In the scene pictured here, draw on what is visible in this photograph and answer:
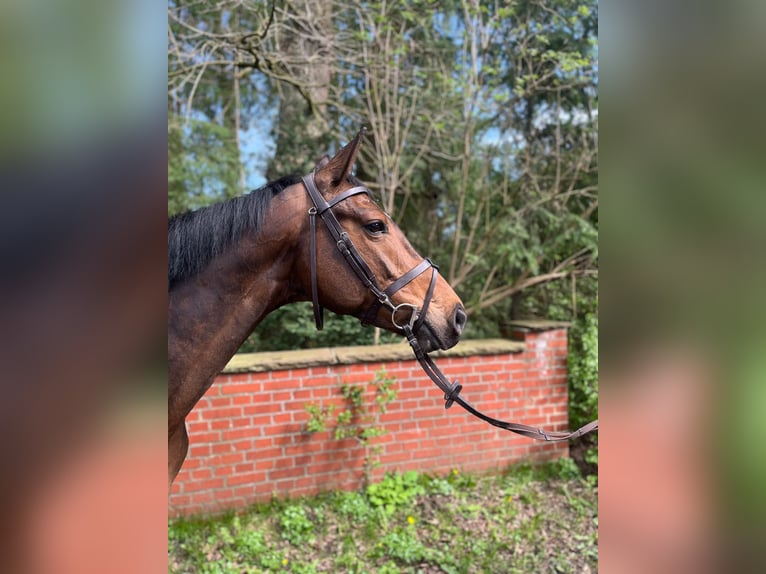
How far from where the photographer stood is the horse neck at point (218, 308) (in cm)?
133

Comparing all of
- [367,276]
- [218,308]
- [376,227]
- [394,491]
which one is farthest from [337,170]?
[394,491]

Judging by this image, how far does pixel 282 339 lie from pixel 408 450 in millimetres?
1708

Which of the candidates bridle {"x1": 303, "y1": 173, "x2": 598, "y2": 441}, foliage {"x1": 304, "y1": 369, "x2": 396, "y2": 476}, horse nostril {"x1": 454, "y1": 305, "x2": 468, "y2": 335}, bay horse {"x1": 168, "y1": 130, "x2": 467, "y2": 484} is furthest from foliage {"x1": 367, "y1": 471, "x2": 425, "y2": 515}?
horse nostril {"x1": 454, "y1": 305, "x2": 468, "y2": 335}

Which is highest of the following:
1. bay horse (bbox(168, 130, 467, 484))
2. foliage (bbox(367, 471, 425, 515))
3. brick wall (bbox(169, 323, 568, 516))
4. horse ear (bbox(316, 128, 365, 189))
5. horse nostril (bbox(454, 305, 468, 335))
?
horse ear (bbox(316, 128, 365, 189))

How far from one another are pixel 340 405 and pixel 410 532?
39.1 inches

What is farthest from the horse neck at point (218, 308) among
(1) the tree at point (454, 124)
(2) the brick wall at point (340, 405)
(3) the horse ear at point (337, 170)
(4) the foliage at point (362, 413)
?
(1) the tree at point (454, 124)

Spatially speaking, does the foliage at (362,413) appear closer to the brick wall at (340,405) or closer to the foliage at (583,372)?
the brick wall at (340,405)

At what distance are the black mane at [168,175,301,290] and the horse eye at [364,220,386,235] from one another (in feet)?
1.21

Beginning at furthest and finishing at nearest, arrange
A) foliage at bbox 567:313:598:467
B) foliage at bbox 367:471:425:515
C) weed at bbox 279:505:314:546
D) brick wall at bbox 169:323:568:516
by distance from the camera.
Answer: foliage at bbox 567:313:598:467 → foliage at bbox 367:471:425:515 → brick wall at bbox 169:323:568:516 → weed at bbox 279:505:314:546

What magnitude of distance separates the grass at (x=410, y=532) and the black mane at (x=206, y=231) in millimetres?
2089

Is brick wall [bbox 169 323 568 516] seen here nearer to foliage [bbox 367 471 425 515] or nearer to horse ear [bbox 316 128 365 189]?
foliage [bbox 367 471 425 515]

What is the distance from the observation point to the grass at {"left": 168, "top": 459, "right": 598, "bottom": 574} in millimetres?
2523

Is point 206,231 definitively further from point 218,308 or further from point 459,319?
point 459,319
